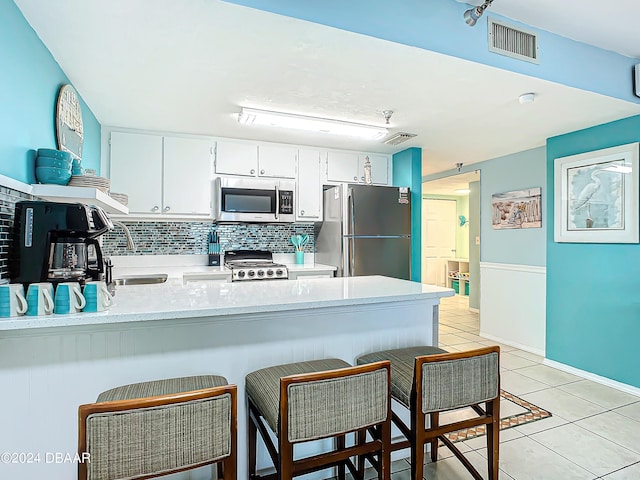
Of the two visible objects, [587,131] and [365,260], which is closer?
[587,131]

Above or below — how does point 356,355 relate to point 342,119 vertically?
below

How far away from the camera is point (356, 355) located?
1992 mm

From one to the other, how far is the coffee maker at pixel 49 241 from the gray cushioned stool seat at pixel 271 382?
2.81 ft

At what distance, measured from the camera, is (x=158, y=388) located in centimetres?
142

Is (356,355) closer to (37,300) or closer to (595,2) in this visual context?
(37,300)

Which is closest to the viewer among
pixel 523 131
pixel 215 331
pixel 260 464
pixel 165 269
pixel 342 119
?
pixel 215 331

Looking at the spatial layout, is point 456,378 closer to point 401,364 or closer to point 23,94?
point 401,364

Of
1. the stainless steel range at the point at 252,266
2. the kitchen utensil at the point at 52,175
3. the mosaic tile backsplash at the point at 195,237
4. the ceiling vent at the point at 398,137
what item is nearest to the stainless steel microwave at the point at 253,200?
the mosaic tile backsplash at the point at 195,237

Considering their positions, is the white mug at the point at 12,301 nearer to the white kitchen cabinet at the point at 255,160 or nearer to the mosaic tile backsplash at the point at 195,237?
the mosaic tile backsplash at the point at 195,237

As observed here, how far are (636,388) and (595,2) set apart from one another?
2.85m

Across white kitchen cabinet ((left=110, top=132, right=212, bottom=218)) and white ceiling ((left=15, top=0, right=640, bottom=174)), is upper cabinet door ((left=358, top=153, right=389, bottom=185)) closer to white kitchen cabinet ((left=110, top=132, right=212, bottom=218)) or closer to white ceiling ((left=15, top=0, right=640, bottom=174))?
white ceiling ((left=15, top=0, right=640, bottom=174))

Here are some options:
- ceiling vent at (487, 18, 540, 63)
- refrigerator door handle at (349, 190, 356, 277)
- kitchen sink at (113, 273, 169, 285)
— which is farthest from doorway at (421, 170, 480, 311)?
kitchen sink at (113, 273, 169, 285)

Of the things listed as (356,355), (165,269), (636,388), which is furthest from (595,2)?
(165,269)

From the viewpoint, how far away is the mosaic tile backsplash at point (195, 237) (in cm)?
376
